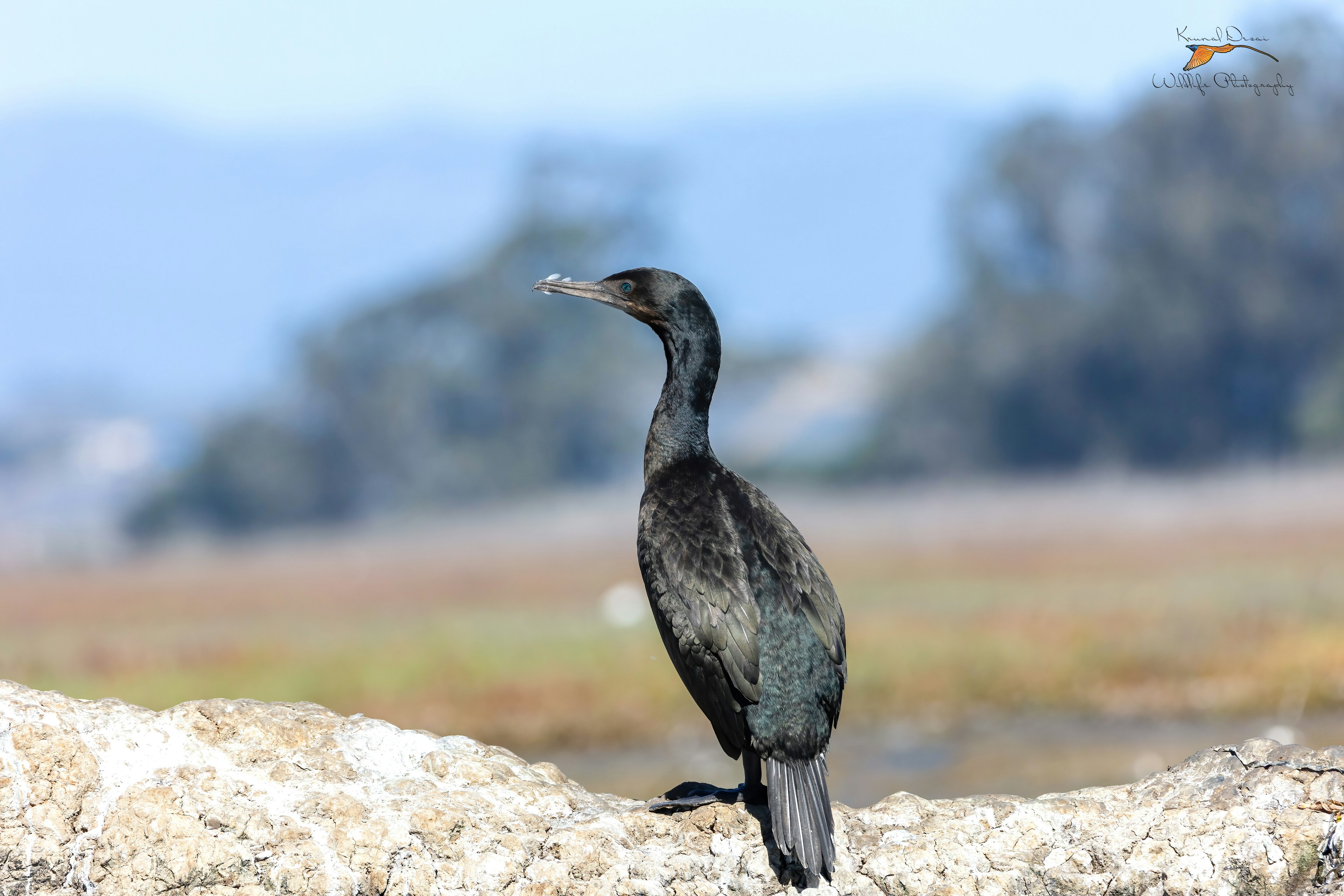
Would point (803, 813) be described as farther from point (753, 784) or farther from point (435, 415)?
point (435, 415)

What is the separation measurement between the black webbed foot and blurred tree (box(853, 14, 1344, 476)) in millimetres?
36793

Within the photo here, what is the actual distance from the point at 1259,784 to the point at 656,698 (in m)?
9.56

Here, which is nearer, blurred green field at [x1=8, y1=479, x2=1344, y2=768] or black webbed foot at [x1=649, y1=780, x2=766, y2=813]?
black webbed foot at [x1=649, y1=780, x2=766, y2=813]

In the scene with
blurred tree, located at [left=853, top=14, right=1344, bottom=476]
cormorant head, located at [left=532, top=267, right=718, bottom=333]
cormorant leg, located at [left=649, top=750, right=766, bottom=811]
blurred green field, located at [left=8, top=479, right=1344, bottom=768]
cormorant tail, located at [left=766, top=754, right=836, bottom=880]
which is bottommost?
cormorant tail, located at [left=766, top=754, right=836, bottom=880]

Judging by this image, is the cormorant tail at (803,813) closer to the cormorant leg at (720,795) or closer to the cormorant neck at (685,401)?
the cormorant leg at (720,795)

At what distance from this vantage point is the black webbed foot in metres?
5.11

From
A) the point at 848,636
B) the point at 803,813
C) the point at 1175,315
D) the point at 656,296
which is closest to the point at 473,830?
the point at 803,813

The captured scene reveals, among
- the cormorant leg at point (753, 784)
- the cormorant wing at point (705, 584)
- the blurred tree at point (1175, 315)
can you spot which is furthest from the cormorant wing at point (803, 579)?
the blurred tree at point (1175, 315)

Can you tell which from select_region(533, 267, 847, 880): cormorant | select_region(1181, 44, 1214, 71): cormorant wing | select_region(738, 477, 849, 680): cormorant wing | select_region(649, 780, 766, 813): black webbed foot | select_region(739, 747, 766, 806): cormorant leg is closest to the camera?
select_region(533, 267, 847, 880): cormorant

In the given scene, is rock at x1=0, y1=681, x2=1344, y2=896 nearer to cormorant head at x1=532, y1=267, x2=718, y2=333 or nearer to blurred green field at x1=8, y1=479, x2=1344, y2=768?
cormorant head at x1=532, y1=267, x2=718, y2=333

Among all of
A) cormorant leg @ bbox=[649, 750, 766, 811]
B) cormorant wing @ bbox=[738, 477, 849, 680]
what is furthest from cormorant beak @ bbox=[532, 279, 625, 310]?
cormorant leg @ bbox=[649, 750, 766, 811]

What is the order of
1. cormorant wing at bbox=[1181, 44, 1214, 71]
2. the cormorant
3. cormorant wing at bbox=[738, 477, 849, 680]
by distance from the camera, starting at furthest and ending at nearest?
1. cormorant wing at bbox=[1181, 44, 1214, 71]
2. cormorant wing at bbox=[738, 477, 849, 680]
3. the cormorant

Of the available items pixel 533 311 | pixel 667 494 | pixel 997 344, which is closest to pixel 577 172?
pixel 533 311

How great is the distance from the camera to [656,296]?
19.9ft
